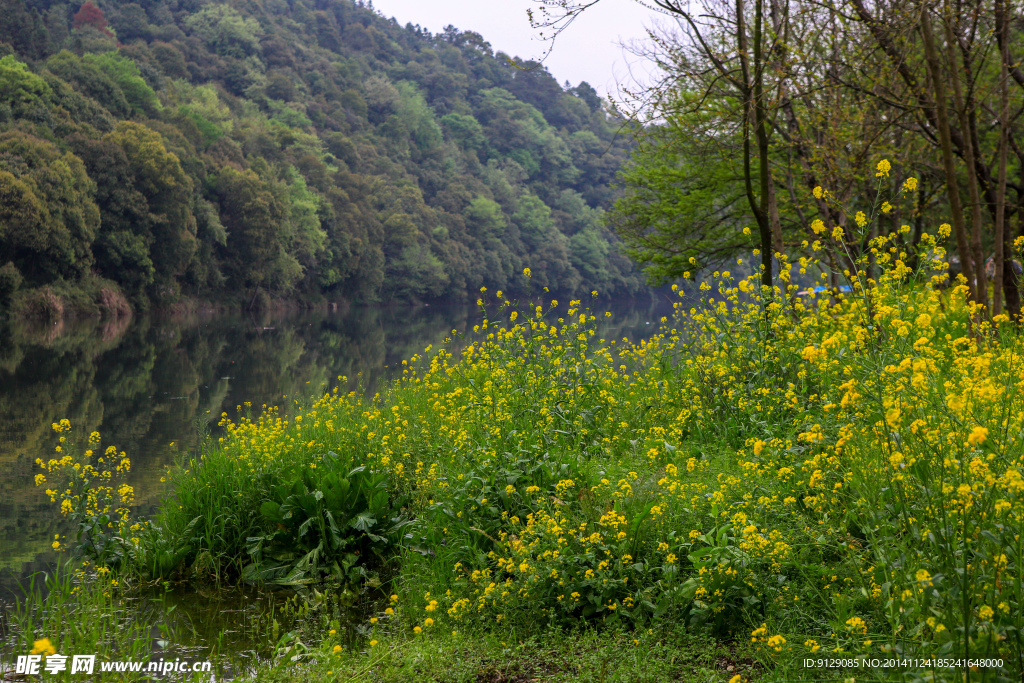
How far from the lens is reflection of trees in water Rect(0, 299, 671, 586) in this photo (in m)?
7.83

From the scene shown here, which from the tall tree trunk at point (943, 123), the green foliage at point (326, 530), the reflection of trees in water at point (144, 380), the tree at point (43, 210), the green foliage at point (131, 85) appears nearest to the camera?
the tall tree trunk at point (943, 123)

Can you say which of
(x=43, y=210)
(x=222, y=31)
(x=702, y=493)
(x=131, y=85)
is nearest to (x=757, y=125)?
(x=702, y=493)

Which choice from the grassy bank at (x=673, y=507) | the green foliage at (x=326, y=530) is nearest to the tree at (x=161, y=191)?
the grassy bank at (x=673, y=507)

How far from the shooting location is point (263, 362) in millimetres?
20547

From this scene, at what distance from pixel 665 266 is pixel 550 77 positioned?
94.7 meters

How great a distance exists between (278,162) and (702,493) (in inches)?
2059

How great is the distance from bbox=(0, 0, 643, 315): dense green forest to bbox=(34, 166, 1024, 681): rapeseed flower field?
125 inches

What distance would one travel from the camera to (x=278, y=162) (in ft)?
168

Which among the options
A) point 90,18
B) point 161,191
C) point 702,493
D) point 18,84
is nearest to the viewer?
point 702,493

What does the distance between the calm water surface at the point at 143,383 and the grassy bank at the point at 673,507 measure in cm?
88

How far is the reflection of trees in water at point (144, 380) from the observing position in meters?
7.83

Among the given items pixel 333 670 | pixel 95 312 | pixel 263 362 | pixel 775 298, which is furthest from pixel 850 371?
pixel 95 312

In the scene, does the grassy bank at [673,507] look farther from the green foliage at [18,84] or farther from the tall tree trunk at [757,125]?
the green foliage at [18,84]

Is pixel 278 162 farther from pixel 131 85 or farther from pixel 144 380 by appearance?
pixel 144 380
